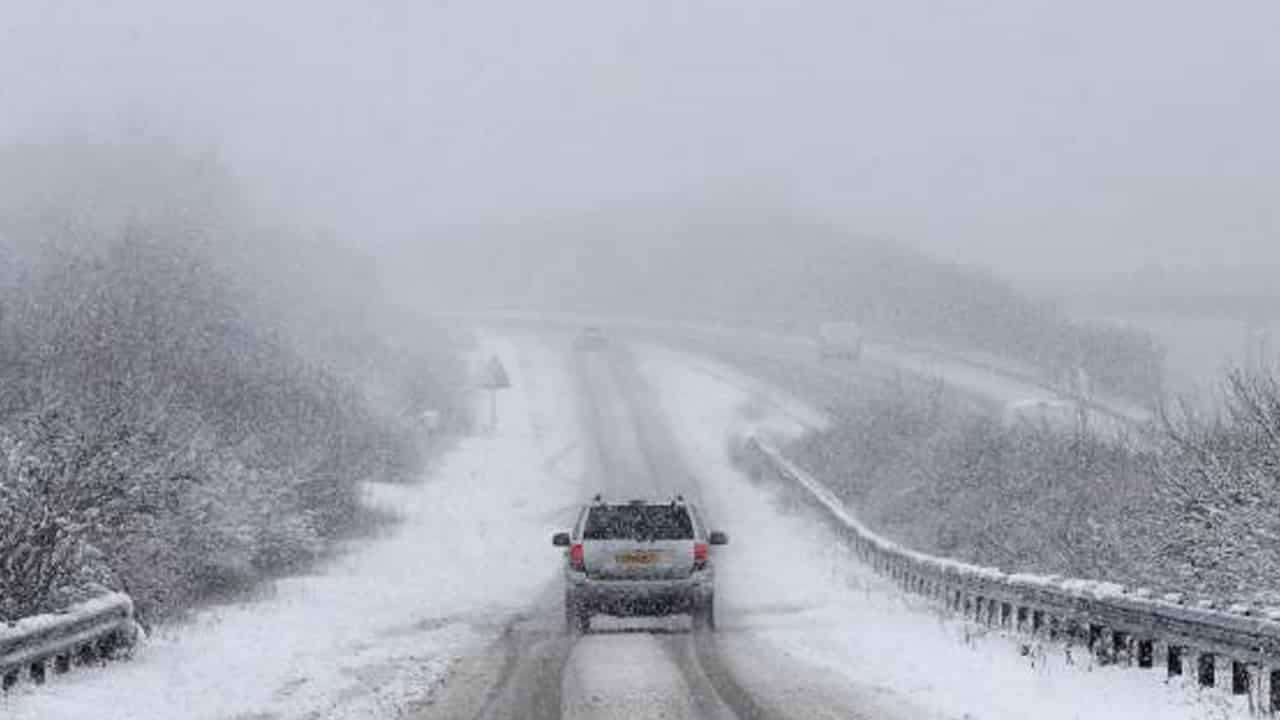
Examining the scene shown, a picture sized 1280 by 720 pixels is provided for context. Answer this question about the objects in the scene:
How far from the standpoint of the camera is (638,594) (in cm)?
2073

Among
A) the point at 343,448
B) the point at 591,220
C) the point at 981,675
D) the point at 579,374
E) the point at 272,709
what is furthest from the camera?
the point at 591,220

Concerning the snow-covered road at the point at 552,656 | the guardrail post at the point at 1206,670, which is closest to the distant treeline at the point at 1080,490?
the snow-covered road at the point at 552,656

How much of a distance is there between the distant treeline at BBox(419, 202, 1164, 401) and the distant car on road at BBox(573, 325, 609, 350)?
15630 millimetres

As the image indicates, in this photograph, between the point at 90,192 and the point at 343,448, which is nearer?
the point at 343,448

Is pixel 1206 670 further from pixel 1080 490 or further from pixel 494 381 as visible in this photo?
pixel 494 381

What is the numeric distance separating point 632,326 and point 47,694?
95.9 metres

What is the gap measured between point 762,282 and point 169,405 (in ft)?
314

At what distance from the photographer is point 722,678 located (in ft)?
49.7

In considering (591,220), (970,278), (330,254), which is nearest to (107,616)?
(330,254)

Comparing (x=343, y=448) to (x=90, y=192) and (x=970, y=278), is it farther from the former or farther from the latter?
(x=970, y=278)

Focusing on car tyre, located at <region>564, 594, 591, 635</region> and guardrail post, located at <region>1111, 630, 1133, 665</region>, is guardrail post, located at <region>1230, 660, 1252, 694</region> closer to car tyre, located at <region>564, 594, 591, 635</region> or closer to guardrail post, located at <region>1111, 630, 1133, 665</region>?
guardrail post, located at <region>1111, 630, 1133, 665</region>


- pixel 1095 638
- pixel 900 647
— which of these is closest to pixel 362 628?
pixel 900 647

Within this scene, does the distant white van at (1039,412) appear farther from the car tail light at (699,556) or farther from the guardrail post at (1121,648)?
the guardrail post at (1121,648)

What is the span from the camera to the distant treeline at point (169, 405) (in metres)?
18.2
